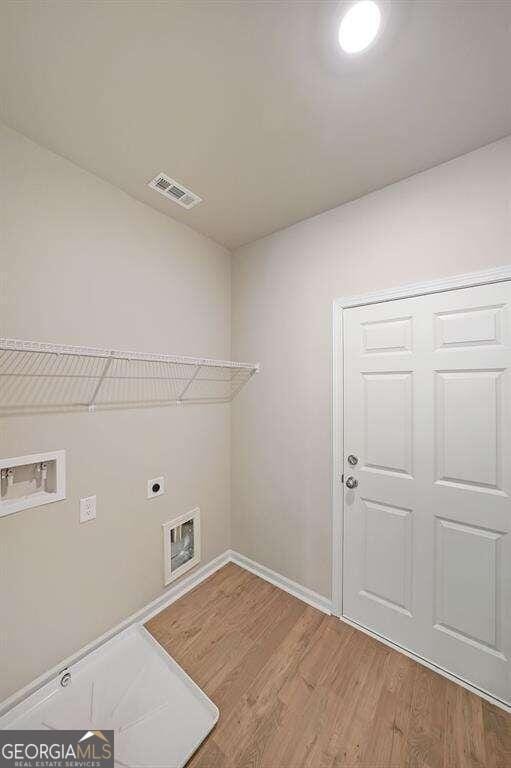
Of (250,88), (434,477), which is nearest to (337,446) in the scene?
(434,477)

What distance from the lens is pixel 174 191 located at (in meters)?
1.77

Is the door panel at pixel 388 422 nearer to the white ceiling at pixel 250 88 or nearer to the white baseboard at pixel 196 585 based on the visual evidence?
the white baseboard at pixel 196 585

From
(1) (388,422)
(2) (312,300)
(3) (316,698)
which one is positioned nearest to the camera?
(3) (316,698)

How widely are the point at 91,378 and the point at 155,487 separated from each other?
2.70 feet

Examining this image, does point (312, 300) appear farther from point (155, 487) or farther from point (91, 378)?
point (155, 487)

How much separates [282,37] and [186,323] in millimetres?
1481

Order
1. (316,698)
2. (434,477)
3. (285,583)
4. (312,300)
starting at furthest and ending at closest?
(285,583) < (312,300) < (434,477) < (316,698)

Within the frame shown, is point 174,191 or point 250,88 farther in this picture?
point 174,191

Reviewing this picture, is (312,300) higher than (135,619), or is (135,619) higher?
(312,300)

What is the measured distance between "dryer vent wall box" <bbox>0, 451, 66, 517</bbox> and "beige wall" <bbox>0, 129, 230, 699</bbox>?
0.04m

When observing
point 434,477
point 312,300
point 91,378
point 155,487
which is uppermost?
point 312,300

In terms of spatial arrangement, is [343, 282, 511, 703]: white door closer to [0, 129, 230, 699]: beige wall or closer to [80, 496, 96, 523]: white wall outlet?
[0, 129, 230, 699]: beige wall

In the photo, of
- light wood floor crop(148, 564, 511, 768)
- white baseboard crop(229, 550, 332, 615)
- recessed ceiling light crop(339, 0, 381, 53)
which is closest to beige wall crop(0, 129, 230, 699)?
white baseboard crop(229, 550, 332, 615)

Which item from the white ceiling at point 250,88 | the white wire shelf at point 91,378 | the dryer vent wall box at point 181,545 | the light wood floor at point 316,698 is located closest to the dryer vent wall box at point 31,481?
the white wire shelf at point 91,378
